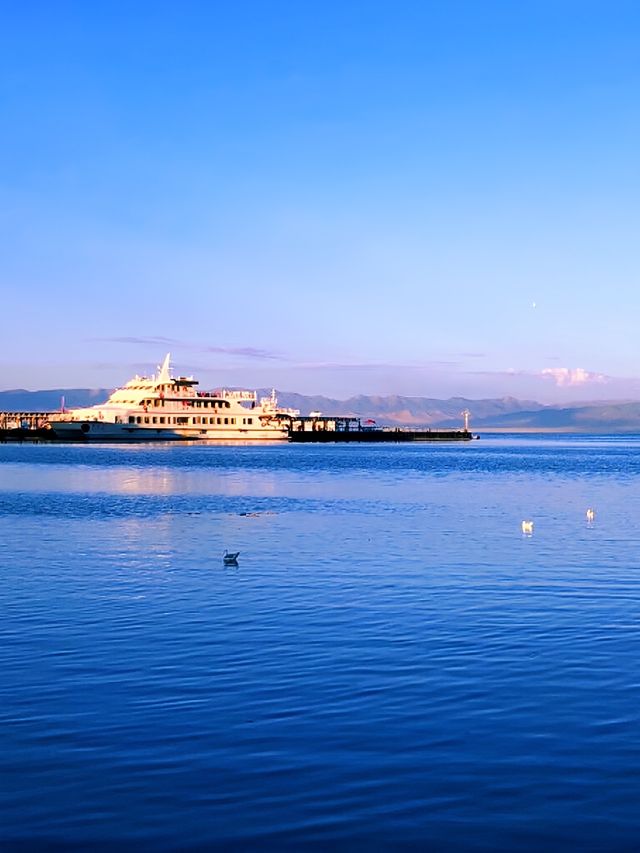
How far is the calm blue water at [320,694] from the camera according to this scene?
993 cm

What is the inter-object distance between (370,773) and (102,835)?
3.13 meters

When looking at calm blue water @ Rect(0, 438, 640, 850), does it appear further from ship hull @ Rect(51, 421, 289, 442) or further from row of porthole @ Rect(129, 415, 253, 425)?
row of porthole @ Rect(129, 415, 253, 425)

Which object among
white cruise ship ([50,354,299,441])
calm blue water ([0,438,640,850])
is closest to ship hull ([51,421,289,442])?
white cruise ship ([50,354,299,441])

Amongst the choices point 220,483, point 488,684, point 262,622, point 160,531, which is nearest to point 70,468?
point 220,483

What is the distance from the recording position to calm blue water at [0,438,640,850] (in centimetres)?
993

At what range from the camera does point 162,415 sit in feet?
561

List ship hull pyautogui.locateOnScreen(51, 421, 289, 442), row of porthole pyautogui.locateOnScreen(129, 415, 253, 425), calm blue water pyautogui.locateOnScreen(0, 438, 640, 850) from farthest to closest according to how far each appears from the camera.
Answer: row of porthole pyautogui.locateOnScreen(129, 415, 253, 425) < ship hull pyautogui.locateOnScreen(51, 421, 289, 442) < calm blue water pyautogui.locateOnScreen(0, 438, 640, 850)

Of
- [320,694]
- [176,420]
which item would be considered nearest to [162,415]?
[176,420]

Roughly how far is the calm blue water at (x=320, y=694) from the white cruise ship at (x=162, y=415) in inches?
5326

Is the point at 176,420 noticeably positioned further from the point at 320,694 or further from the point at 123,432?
the point at 320,694

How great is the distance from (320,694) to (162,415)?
15906cm

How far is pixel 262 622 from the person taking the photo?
20094 mm

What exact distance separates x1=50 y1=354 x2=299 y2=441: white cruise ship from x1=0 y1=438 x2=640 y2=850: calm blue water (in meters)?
135

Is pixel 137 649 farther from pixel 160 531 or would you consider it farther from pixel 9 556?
pixel 160 531
